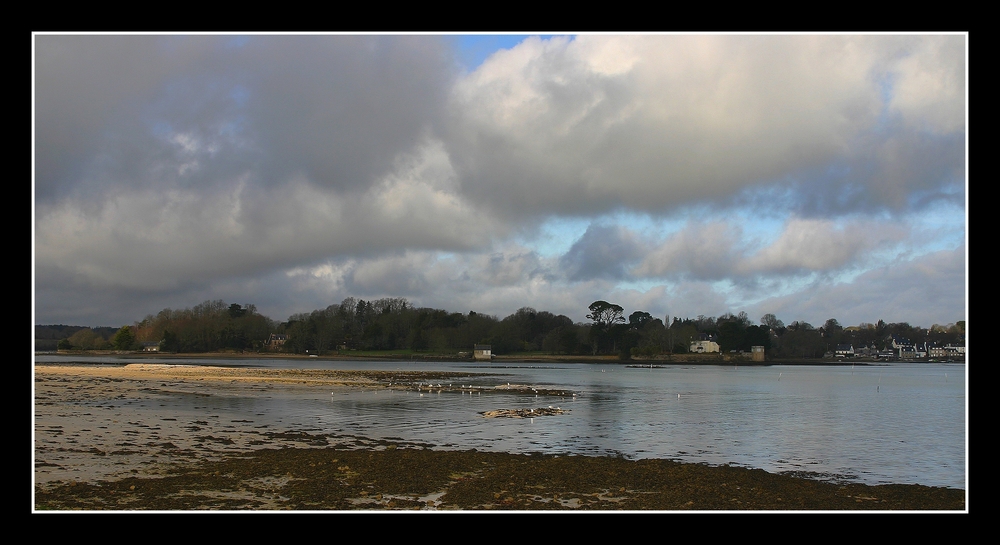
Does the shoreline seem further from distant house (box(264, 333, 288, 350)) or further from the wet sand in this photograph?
the wet sand

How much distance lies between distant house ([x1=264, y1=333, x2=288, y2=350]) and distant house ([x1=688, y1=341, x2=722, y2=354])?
10943 centimetres

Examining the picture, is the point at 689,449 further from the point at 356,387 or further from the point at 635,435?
the point at 356,387

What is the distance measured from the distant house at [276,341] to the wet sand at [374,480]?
548 feet

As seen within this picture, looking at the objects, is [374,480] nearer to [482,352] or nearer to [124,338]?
[482,352]

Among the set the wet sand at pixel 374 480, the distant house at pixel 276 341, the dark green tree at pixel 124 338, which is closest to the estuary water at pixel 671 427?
the wet sand at pixel 374 480

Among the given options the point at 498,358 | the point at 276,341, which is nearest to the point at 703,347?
the point at 498,358

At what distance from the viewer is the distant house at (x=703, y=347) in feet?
586

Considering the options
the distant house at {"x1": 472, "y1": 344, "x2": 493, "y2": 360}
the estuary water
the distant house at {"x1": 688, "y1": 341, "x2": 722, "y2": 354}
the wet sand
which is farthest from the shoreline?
the wet sand

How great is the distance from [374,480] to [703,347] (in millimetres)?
177415

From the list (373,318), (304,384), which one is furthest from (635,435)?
(373,318)

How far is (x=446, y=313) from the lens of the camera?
186875 mm

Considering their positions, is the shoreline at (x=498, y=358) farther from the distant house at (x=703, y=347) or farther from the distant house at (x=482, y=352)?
the distant house at (x=703, y=347)
